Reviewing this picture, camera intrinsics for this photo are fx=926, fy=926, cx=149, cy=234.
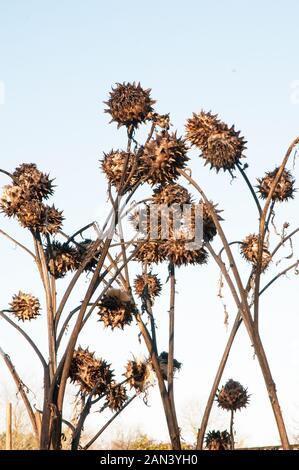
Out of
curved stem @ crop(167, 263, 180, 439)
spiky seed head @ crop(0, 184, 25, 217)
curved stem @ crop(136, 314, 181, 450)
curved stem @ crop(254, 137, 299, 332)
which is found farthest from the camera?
spiky seed head @ crop(0, 184, 25, 217)

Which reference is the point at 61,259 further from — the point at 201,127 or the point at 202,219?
the point at 201,127

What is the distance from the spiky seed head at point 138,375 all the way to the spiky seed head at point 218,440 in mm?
1470

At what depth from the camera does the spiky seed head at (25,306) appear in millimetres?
12883

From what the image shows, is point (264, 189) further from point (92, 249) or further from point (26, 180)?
point (26, 180)

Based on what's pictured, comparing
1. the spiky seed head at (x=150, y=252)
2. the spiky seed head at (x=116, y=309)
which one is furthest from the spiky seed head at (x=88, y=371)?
the spiky seed head at (x=150, y=252)

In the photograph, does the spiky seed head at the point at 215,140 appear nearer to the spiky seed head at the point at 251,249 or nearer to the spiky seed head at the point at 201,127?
the spiky seed head at the point at 201,127

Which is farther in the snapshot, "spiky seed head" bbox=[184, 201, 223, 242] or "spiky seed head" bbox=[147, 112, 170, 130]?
"spiky seed head" bbox=[147, 112, 170, 130]

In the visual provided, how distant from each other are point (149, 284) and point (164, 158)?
2.24 meters

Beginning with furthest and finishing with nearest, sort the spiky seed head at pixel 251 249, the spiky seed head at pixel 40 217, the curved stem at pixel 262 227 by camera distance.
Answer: the spiky seed head at pixel 40 217 → the spiky seed head at pixel 251 249 → the curved stem at pixel 262 227

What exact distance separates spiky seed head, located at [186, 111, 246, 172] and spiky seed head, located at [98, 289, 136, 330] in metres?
2.34

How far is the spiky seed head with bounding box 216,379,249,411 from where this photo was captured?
12.1 metres

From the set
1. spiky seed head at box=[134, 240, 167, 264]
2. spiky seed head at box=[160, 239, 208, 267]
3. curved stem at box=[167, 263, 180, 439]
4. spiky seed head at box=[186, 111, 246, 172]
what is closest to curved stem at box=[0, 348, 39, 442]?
curved stem at box=[167, 263, 180, 439]

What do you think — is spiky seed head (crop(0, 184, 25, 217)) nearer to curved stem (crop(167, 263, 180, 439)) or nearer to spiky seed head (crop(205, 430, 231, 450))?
curved stem (crop(167, 263, 180, 439))

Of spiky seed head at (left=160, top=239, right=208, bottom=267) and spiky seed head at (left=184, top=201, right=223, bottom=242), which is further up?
spiky seed head at (left=184, top=201, right=223, bottom=242)
